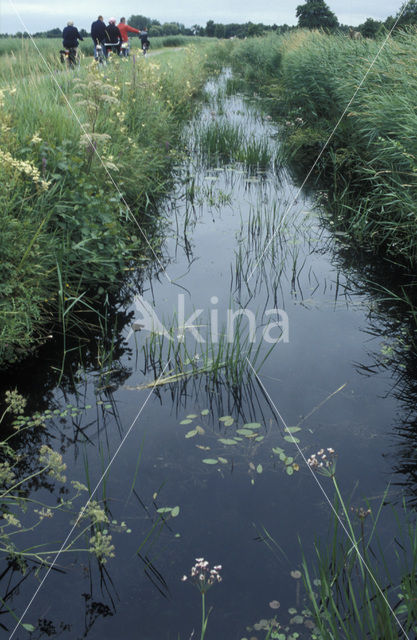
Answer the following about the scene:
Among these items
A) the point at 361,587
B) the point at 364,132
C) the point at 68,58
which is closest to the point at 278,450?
the point at 361,587

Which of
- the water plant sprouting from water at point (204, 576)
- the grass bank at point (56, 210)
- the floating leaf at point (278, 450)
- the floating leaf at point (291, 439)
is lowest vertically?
the water plant sprouting from water at point (204, 576)

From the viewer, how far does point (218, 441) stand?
309cm

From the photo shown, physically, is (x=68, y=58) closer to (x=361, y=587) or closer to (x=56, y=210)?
(x=56, y=210)

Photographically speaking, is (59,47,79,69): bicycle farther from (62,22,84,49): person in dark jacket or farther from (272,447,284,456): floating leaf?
(62,22,84,49): person in dark jacket

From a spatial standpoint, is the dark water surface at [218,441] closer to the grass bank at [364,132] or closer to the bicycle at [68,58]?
the grass bank at [364,132]

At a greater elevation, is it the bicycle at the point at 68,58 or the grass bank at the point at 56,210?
the bicycle at the point at 68,58

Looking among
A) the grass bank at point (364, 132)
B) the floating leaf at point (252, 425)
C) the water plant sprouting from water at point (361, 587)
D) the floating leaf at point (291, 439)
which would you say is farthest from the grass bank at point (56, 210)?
the grass bank at point (364, 132)

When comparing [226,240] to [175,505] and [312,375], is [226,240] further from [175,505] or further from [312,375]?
[175,505]

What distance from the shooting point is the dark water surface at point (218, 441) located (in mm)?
2215

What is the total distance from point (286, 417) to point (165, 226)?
3.64 m

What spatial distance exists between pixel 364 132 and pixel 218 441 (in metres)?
6.22

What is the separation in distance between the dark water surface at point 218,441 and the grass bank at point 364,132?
73 centimetres

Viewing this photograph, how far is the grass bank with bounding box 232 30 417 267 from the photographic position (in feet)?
18.7

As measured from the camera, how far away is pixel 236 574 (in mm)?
2305
